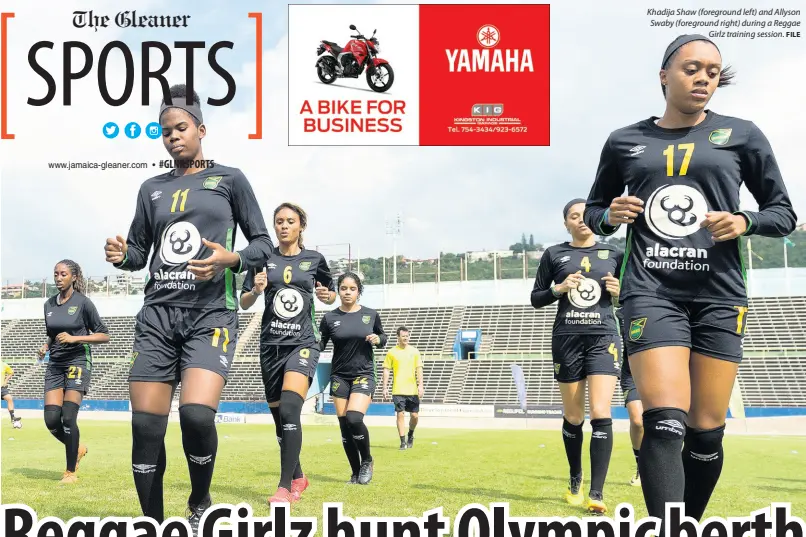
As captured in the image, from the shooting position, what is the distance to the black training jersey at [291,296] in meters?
7.07

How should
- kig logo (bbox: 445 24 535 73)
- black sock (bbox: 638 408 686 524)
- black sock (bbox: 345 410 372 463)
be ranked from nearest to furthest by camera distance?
black sock (bbox: 638 408 686 524) < black sock (bbox: 345 410 372 463) < kig logo (bbox: 445 24 535 73)

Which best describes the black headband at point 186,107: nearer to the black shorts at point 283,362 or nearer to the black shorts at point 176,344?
the black shorts at point 176,344

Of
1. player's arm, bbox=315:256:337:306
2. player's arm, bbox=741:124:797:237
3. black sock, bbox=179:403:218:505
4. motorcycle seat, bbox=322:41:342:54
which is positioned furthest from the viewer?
motorcycle seat, bbox=322:41:342:54

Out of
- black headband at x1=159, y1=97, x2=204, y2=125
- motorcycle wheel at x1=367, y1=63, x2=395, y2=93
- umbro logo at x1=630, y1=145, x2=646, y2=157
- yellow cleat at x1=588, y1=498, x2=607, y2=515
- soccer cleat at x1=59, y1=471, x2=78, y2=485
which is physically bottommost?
soccer cleat at x1=59, y1=471, x2=78, y2=485

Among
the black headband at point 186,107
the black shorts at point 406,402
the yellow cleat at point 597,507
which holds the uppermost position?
the black headband at point 186,107

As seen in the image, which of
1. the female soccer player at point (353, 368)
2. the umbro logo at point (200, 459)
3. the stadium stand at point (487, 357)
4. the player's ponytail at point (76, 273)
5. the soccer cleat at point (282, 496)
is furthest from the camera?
the stadium stand at point (487, 357)

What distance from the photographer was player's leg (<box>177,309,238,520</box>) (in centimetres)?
455

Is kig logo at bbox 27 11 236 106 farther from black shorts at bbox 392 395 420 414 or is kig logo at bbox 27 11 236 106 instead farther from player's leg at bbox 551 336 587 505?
black shorts at bbox 392 395 420 414

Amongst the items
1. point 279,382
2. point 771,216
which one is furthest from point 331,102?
point 771,216

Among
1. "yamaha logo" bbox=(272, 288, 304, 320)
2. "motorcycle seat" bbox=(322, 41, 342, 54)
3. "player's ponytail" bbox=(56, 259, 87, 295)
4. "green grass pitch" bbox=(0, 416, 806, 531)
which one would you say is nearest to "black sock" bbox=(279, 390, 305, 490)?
"green grass pitch" bbox=(0, 416, 806, 531)

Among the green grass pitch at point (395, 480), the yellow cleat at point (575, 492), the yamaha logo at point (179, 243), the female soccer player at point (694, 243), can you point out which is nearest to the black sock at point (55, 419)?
the green grass pitch at point (395, 480)

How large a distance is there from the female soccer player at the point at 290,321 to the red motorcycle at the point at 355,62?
2700mm

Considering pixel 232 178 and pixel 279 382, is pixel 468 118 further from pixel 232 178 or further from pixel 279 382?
pixel 232 178

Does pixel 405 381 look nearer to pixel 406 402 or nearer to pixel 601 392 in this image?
pixel 406 402
